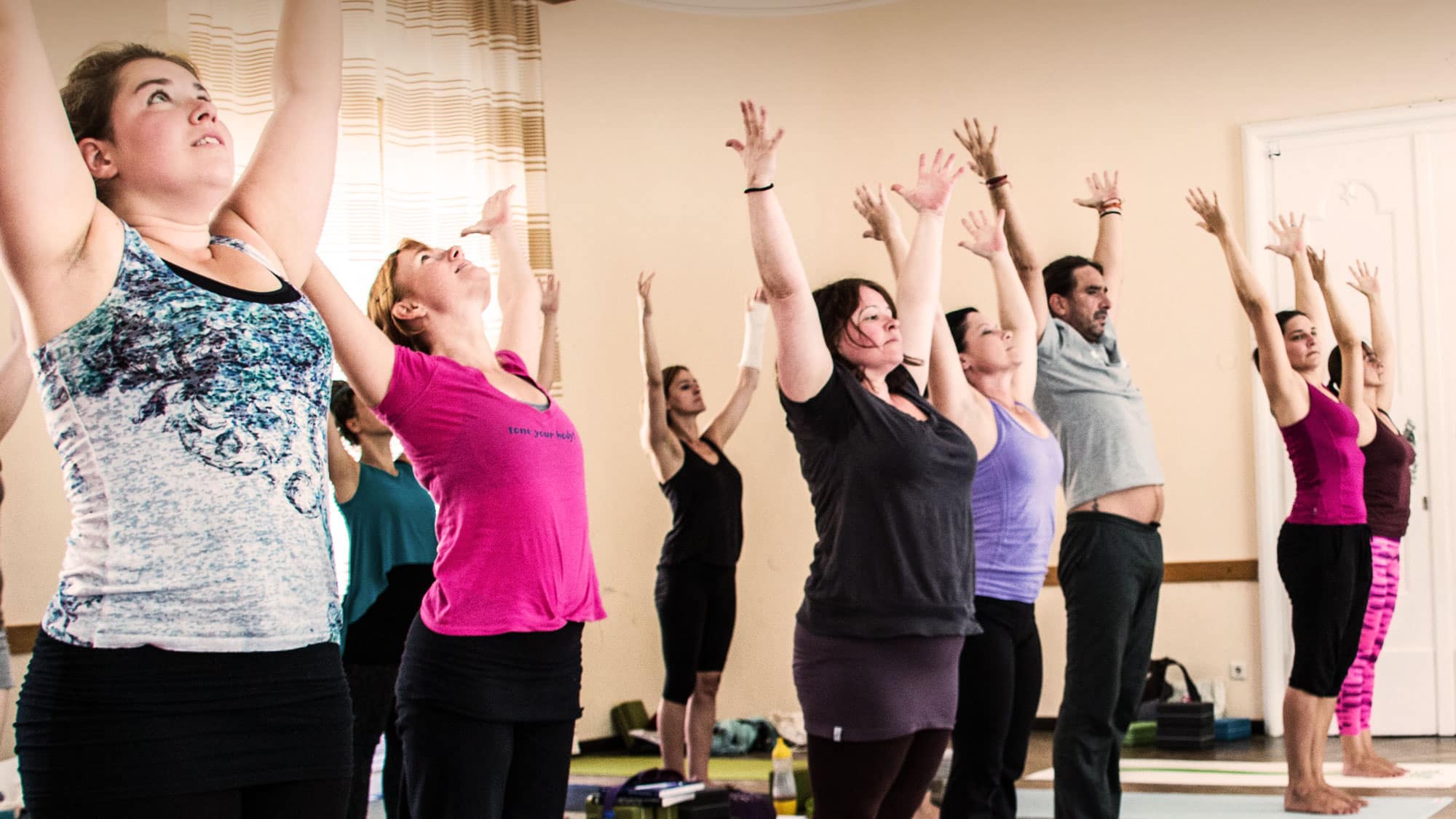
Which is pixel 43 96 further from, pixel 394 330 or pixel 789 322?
pixel 789 322

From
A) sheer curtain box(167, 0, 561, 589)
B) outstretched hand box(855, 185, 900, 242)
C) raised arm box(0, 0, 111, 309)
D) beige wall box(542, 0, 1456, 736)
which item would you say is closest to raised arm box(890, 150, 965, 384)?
outstretched hand box(855, 185, 900, 242)

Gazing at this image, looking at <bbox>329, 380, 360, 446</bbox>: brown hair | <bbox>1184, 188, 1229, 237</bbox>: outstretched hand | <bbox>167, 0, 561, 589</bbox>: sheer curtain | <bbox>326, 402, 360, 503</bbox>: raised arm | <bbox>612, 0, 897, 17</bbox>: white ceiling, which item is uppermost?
<bbox>612, 0, 897, 17</bbox>: white ceiling

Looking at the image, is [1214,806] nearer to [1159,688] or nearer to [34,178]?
[1159,688]

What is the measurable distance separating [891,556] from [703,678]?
270 centimetres

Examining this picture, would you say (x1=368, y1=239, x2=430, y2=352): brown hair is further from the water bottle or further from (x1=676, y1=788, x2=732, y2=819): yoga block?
the water bottle

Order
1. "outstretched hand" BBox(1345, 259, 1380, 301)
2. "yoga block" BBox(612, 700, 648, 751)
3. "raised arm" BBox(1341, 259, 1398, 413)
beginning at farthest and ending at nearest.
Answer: "yoga block" BBox(612, 700, 648, 751) < "outstretched hand" BBox(1345, 259, 1380, 301) < "raised arm" BBox(1341, 259, 1398, 413)

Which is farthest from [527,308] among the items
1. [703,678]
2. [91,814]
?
[703,678]

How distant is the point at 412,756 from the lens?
1.98 metres

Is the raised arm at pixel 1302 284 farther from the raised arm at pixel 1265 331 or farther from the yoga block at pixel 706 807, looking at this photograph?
the yoga block at pixel 706 807

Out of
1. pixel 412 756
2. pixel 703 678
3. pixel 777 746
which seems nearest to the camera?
pixel 412 756

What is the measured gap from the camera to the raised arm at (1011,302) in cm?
335

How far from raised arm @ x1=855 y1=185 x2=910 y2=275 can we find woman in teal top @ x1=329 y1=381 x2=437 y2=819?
1.22m

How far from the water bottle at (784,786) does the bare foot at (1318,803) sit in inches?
57.9

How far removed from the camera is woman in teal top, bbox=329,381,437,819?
3.16 metres
